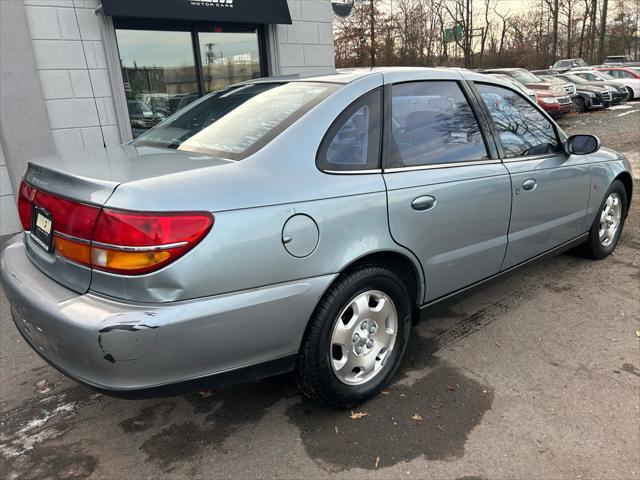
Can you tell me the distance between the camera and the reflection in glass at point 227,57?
307 inches

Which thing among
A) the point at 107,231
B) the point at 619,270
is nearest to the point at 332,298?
the point at 107,231

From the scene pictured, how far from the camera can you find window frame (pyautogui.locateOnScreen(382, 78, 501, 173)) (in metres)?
2.67

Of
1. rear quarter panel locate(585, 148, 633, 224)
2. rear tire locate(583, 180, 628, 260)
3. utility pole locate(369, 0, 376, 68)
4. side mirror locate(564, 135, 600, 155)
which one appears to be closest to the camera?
side mirror locate(564, 135, 600, 155)

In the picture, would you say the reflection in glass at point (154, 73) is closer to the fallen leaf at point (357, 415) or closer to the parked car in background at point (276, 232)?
the parked car in background at point (276, 232)

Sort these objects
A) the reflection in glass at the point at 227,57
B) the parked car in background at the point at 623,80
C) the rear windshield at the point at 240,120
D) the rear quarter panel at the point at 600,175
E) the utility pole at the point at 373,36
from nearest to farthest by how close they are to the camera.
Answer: the rear windshield at the point at 240,120, the rear quarter panel at the point at 600,175, the reflection in glass at the point at 227,57, the parked car in background at the point at 623,80, the utility pole at the point at 373,36

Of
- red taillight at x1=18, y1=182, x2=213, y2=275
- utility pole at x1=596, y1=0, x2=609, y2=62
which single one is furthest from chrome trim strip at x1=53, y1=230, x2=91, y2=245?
utility pole at x1=596, y1=0, x2=609, y2=62

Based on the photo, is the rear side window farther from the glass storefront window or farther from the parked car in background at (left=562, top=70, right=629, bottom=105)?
the parked car in background at (left=562, top=70, right=629, bottom=105)

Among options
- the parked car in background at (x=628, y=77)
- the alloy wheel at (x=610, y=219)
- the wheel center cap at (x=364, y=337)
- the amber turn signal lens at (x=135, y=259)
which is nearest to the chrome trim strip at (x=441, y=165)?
the wheel center cap at (x=364, y=337)

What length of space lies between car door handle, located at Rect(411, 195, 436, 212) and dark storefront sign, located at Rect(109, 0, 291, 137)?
5.30m

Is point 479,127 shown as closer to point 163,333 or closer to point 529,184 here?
point 529,184

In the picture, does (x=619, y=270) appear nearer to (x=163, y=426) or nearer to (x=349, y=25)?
(x=163, y=426)

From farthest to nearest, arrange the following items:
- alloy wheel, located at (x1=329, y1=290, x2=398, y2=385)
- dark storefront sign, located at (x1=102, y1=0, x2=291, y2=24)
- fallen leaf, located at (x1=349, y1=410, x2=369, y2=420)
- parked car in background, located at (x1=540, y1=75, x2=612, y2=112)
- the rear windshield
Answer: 1. parked car in background, located at (x1=540, y1=75, x2=612, y2=112)
2. dark storefront sign, located at (x1=102, y1=0, x2=291, y2=24)
3. fallen leaf, located at (x1=349, y1=410, x2=369, y2=420)
4. alloy wheel, located at (x1=329, y1=290, x2=398, y2=385)
5. the rear windshield

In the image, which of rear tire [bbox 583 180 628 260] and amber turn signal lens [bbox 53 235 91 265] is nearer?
amber turn signal lens [bbox 53 235 91 265]

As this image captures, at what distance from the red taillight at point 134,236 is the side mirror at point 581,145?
9.56ft
